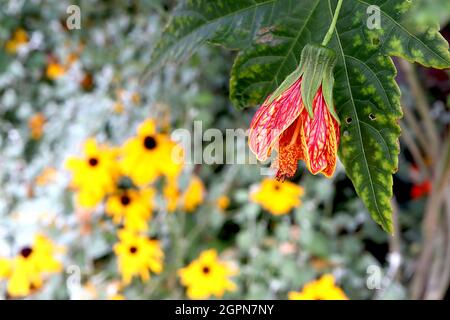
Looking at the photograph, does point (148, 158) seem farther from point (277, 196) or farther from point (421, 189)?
point (421, 189)

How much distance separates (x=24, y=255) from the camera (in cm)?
99

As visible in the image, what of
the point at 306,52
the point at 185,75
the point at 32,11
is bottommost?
the point at 306,52

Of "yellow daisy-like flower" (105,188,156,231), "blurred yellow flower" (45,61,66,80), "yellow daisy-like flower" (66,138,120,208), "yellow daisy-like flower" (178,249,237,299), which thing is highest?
"blurred yellow flower" (45,61,66,80)

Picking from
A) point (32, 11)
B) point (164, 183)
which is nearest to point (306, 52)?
point (164, 183)

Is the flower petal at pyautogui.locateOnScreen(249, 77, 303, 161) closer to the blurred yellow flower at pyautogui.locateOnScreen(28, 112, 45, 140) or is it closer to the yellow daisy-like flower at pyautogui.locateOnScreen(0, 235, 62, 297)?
the yellow daisy-like flower at pyautogui.locateOnScreen(0, 235, 62, 297)

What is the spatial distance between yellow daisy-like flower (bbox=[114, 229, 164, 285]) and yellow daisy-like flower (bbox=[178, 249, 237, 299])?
0.05m

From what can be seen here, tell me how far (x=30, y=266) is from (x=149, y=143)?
27cm

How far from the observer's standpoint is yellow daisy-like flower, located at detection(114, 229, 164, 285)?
0.97 metres

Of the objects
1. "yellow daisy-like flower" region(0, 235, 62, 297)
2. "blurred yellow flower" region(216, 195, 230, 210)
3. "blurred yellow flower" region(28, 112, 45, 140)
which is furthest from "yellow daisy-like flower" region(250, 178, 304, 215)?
"blurred yellow flower" region(28, 112, 45, 140)

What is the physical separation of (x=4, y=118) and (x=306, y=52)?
112 cm

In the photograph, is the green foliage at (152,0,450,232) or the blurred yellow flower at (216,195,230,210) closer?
the green foliage at (152,0,450,232)

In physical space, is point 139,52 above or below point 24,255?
above

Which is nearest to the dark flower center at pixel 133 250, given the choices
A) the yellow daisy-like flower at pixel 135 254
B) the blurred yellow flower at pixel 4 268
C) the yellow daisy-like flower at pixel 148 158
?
the yellow daisy-like flower at pixel 135 254
